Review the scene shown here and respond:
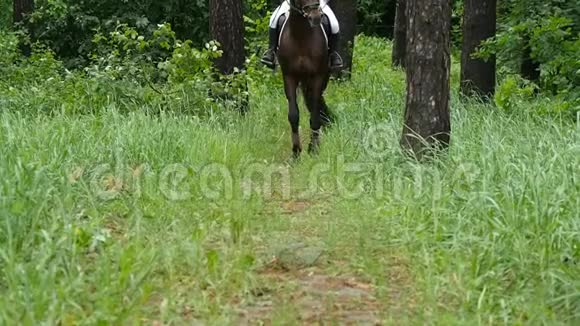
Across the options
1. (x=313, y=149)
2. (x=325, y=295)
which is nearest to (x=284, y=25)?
(x=313, y=149)

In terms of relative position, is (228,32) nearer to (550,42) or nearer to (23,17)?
(550,42)

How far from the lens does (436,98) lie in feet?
23.0

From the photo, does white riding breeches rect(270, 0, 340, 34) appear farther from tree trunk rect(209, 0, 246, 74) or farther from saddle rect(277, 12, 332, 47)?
tree trunk rect(209, 0, 246, 74)

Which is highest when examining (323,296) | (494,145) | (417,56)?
(417,56)

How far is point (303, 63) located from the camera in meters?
9.47

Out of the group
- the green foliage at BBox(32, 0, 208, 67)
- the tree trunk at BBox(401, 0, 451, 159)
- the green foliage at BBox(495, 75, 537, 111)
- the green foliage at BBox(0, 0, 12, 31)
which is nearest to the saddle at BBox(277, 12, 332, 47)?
the green foliage at BBox(495, 75, 537, 111)

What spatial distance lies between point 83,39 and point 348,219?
54.8 feet

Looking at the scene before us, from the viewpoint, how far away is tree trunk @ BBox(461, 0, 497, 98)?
11930 millimetres

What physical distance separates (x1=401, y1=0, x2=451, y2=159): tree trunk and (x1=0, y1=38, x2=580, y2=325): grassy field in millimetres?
276

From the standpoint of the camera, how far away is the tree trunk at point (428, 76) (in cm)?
692

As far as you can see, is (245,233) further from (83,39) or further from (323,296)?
(83,39)

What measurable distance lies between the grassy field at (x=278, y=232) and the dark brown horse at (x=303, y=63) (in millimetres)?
2084

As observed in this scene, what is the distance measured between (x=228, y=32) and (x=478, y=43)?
408cm

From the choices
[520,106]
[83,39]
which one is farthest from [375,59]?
[520,106]
